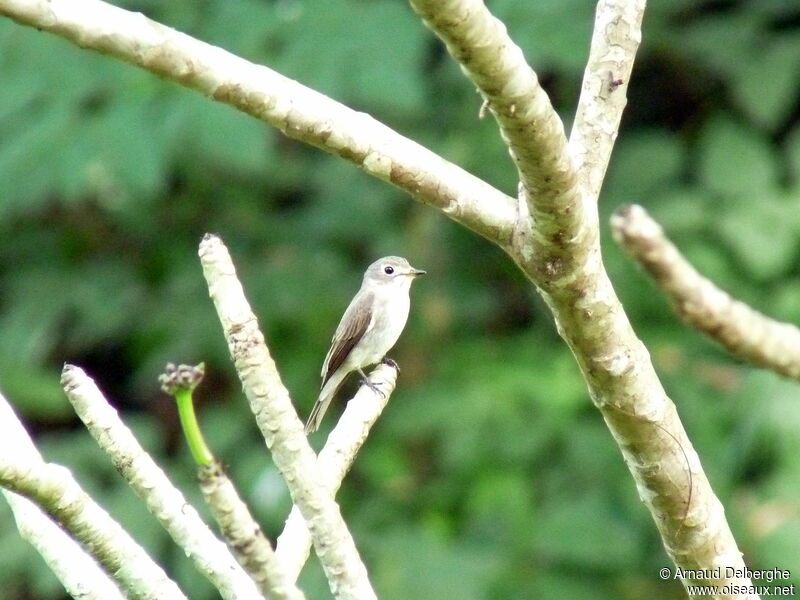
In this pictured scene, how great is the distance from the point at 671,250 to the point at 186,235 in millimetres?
5177

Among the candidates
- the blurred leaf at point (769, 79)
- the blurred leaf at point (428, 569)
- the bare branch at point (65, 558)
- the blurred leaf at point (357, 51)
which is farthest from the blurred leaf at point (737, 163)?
the bare branch at point (65, 558)

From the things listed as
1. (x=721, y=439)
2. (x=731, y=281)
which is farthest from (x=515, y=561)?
(x=731, y=281)

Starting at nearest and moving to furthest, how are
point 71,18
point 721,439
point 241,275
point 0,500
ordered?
point 71,18
point 721,439
point 0,500
point 241,275

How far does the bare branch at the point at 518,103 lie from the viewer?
1708 millimetres

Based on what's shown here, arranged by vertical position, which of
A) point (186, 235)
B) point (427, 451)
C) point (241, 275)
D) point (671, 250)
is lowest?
point (671, 250)

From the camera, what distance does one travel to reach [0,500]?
582 cm

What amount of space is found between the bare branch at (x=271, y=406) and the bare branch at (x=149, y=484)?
148 mm

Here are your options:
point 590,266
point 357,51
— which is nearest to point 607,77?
point 590,266

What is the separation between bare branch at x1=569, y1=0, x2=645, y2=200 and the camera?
94.0 inches

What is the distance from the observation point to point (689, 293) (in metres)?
1.75

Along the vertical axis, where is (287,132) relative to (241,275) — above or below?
below

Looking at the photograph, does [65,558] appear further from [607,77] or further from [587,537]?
[587,537]

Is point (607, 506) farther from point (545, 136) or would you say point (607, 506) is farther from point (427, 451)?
point (545, 136)

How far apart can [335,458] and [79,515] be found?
729mm
